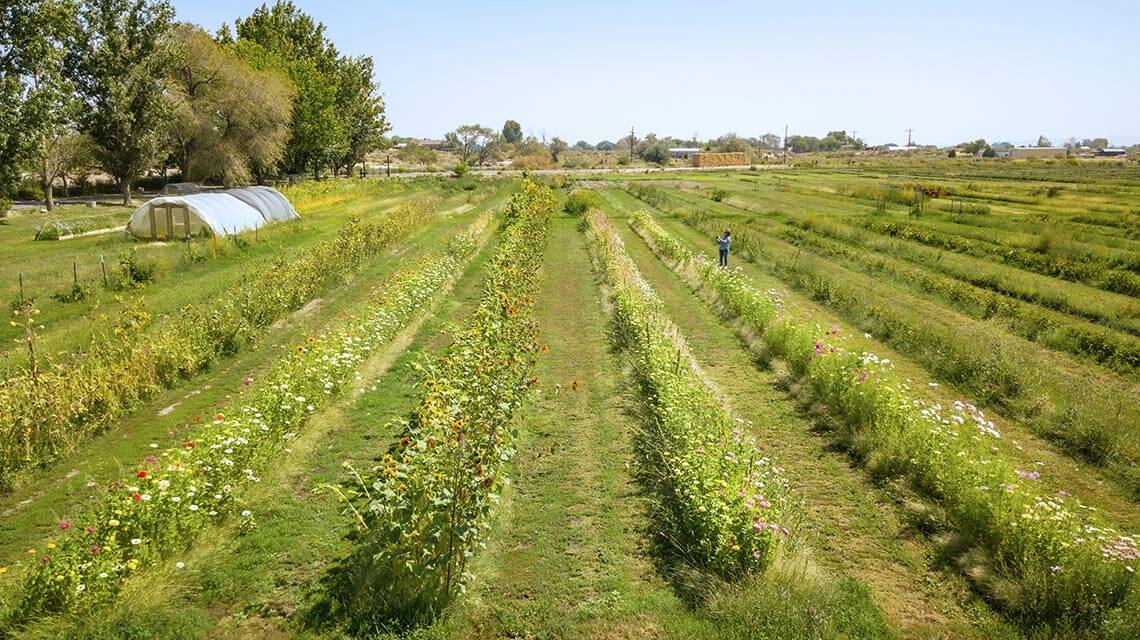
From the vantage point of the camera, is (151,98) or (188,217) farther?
A: (151,98)

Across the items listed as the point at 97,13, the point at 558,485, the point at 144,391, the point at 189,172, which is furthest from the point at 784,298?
the point at 189,172

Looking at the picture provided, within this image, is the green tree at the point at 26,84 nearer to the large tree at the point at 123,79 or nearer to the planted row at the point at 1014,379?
the large tree at the point at 123,79

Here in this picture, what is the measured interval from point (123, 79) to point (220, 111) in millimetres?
8357

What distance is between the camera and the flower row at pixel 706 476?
6.30 m

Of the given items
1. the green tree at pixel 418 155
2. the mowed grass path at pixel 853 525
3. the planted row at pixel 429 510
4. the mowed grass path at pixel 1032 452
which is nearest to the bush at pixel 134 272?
the planted row at pixel 429 510

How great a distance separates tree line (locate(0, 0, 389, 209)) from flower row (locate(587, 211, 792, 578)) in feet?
73.1

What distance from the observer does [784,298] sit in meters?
19.1

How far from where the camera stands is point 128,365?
10555mm

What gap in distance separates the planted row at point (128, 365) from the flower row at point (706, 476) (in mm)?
7387

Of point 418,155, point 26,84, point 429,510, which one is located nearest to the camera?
point 429,510

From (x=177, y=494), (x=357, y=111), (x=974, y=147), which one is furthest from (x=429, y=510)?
(x=974, y=147)

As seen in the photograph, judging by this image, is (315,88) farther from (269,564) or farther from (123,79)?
(269,564)

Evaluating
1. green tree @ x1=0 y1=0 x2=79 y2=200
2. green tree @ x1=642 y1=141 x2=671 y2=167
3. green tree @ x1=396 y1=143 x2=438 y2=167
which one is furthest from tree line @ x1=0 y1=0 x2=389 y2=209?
green tree @ x1=642 y1=141 x2=671 y2=167

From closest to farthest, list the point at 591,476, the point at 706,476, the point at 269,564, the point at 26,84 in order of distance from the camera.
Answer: the point at 269,564
the point at 706,476
the point at 591,476
the point at 26,84
